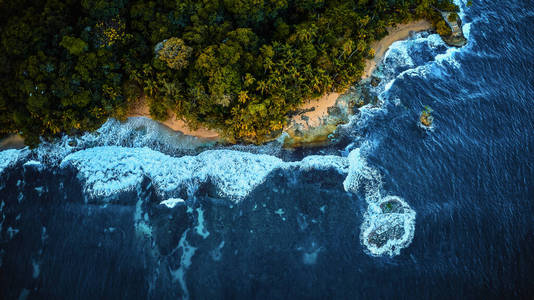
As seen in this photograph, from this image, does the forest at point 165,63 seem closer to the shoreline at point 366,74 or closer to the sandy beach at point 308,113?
the sandy beach at point 308,113

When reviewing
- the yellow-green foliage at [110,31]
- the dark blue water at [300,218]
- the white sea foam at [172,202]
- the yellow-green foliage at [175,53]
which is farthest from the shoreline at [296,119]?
the white sea foam at [172,202]

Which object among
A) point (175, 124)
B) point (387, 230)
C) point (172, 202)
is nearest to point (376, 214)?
point (387, 230)

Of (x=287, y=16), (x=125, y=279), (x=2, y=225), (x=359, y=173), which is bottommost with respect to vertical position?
(x=125, y=279)

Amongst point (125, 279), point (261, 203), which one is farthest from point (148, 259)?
point (261, 203)

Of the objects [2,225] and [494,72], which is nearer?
[2,225]

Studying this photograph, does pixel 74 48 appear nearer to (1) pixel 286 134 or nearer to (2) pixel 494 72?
(1) pixel 286 134

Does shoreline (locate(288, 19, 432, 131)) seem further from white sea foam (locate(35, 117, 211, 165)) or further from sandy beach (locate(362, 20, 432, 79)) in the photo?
white sea foam (locate(35, 117, 211, 165))
